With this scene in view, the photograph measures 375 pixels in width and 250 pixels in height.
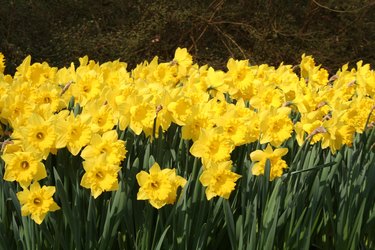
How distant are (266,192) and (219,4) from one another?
4.50m

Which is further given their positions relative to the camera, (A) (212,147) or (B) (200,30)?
(B) (200,30)

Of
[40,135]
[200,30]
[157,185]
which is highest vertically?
[40,135]

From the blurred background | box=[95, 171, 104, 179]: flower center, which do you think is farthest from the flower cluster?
the blurred background

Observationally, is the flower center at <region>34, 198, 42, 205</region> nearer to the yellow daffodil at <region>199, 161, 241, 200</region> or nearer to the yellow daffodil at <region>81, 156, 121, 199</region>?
the yellow daffodil at <region>81, 156, 121, 199</region>

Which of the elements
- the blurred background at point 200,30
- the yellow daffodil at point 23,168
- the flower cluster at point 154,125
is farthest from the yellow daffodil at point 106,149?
the blurred background at point 200,30

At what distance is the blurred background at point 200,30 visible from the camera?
18.4ft

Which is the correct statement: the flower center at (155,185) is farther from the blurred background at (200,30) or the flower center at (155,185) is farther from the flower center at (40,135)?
the blurred background at (200,30)

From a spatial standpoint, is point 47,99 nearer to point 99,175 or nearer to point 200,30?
point 99,175

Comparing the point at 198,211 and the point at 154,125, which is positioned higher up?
the point at 154,125

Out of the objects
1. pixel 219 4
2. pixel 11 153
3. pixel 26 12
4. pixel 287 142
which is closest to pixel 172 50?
pixel 219 4

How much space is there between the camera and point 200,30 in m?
5.90

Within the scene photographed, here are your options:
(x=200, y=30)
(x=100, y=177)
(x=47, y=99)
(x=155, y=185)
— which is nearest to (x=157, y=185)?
(x=155, y=185)

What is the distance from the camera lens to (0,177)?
1.55 meters

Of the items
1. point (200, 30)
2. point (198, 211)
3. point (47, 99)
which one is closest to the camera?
point (198, 211)
